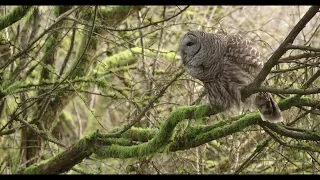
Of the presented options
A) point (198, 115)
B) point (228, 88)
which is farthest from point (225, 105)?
point (198, 115)

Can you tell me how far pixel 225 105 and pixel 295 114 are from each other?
4.04 ft

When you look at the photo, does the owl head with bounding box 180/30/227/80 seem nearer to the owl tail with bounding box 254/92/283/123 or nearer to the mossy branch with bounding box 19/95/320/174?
the owl tail with bounding box 254/92/283/123

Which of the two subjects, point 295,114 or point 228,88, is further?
point 295,114

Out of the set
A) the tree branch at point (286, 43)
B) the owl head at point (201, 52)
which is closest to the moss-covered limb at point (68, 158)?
the owl head at point (201, 52)

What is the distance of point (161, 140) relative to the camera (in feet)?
13.2

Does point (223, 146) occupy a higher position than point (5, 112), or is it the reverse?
point (5, 112)

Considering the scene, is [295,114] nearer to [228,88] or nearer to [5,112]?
[228,88]

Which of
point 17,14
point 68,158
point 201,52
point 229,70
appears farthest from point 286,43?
point 68,158

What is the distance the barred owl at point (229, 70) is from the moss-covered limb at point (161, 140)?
0.55 metres

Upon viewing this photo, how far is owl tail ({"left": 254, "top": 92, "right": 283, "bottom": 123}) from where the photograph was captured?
433 cm

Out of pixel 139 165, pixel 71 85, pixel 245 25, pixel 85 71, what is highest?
pixel 245 25

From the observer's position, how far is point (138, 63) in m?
7.85

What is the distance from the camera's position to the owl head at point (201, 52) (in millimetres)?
4645

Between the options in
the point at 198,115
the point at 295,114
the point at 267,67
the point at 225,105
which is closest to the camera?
the point at 267,67
